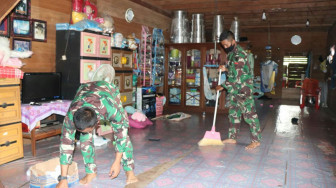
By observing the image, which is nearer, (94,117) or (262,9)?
(94,117)

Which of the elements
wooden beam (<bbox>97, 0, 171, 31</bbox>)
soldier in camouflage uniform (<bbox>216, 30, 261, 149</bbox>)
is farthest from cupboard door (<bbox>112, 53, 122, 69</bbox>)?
soldier in camouflage uniform (<bbox>216, 30, 261, 149</bbox>)

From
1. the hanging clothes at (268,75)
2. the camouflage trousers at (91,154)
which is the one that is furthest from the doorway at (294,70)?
the camouflage trousers at (91,154)

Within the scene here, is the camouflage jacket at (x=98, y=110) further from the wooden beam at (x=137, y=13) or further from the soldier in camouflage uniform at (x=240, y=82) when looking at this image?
the wooden beam at (x=137, y=13)

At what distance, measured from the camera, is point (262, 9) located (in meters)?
8.32

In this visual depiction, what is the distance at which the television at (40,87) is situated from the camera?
13.0ft

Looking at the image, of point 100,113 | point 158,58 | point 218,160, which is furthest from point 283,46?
point 100,113

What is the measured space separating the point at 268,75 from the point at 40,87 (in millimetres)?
9545

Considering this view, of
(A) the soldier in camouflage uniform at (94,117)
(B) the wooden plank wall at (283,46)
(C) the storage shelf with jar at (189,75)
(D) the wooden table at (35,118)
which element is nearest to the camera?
(A) the soldier in camouflage uniform at (94,117)

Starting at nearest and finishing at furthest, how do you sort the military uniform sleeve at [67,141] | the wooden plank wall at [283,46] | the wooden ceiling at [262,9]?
the military uniform sleeve at [67,141], the wooden ceiling at [262,9], the wooden plank wall at [283,46]

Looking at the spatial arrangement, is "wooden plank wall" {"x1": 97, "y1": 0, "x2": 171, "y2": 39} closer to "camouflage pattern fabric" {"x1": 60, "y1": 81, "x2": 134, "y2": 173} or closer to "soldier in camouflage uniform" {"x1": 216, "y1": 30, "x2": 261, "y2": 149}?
"soldier in camouflage uniform" {"x1": 216, "y1": 30, "x2": 261, "y2": 149}

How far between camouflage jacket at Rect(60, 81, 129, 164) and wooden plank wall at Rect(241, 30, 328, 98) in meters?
10.7

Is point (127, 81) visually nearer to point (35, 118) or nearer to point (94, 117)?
point (35, 118)

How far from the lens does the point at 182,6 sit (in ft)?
26.3

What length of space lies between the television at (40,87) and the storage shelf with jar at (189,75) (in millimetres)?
4368
